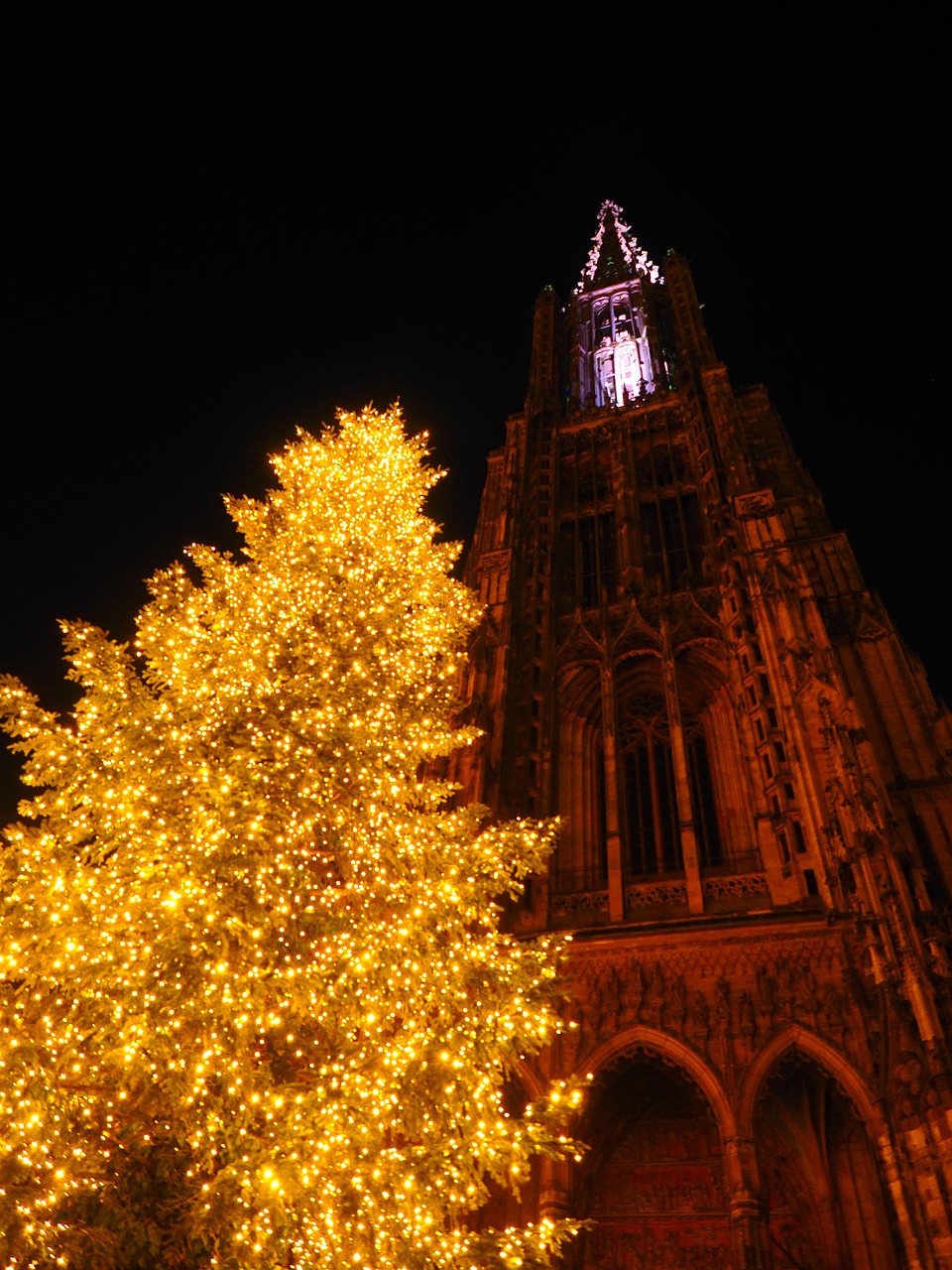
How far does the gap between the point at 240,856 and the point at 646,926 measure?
27.2 ft

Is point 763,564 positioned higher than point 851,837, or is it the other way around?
point 763,564

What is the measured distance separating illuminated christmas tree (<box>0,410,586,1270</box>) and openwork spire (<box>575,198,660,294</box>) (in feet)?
104

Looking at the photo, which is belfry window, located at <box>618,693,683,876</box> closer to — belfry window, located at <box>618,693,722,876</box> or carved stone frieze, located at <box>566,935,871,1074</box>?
belfry window, located at <box>618,693,722,876</box>

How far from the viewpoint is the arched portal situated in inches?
490

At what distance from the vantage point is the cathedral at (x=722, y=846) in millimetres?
12305

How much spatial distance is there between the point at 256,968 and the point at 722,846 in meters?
11.4

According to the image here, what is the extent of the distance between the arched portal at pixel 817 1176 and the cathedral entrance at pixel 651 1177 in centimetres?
80

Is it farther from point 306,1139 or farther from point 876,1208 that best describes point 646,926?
point 306,1139

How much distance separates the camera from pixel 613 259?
40281 millimetres

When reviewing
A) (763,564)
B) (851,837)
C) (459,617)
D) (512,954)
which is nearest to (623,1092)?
(851,837)

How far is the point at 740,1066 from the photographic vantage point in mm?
12516

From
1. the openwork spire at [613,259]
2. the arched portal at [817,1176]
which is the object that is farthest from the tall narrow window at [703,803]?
the openwork spire at [613,259]

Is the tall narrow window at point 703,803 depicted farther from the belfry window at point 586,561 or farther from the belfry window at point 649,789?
the belfry window at point 586,561

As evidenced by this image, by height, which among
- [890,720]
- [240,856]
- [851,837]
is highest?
[890,720]
